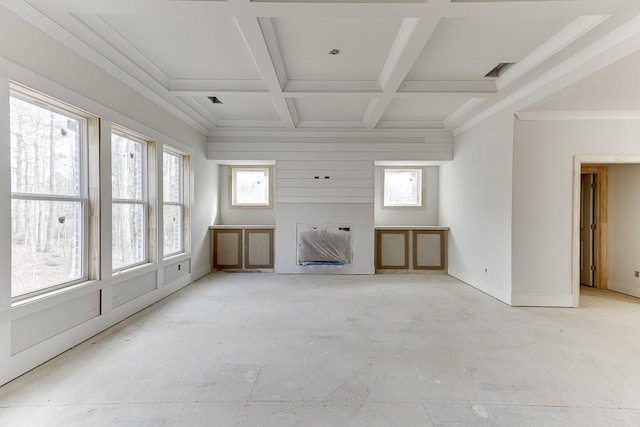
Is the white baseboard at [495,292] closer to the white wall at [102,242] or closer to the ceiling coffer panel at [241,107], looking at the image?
the ceiling coffer panel at [241,107]

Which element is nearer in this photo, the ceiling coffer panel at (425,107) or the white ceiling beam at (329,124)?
the ceiling coffer panel at (425,107)

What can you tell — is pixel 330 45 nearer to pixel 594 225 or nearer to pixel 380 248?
pixel 380 248

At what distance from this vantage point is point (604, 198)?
5.02m

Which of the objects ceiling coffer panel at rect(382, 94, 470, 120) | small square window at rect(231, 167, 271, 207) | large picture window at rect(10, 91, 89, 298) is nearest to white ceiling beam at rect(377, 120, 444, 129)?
ceiling coffer panel at rect(382, 94, 470, 120)

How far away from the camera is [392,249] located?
6.51 metres

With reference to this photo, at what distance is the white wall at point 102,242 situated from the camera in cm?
226

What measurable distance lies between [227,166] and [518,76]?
18.6ft

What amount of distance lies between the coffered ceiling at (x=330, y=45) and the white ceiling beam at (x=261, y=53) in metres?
0.01

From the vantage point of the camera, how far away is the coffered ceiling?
2373mm

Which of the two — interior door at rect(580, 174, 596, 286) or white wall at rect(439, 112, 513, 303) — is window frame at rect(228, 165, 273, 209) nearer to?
white wall at rect(439, 112, 513, 303)

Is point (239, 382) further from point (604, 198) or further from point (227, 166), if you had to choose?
point (604, 198)

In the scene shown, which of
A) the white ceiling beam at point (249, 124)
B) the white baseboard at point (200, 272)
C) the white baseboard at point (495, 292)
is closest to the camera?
the white baseboard at point (495, 292)

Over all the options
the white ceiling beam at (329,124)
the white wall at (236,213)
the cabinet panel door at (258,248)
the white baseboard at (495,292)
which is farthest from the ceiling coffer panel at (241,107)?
the white baseboard at (495,292)

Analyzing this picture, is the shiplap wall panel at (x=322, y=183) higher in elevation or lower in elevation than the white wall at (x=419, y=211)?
higher
